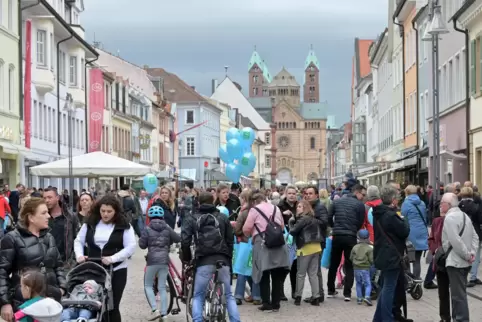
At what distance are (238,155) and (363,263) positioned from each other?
17.9 m

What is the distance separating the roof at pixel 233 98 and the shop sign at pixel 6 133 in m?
135

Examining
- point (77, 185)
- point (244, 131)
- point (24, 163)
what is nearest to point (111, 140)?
point (77, 185)

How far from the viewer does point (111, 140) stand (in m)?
66.8

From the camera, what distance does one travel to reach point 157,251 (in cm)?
1327

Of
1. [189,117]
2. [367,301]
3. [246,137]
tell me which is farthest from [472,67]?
[189,117]

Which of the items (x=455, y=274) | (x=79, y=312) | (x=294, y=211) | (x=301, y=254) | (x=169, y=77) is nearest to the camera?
(x=79, y=312)

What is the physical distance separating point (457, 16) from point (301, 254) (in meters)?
17.9

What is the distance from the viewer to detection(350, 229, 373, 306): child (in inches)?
600

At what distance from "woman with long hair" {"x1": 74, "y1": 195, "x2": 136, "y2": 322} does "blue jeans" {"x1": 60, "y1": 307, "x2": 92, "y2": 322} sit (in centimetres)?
107

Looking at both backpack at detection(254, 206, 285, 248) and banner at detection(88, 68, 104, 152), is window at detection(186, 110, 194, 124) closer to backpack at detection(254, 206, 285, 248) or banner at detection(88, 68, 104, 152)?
banner at detection(88, 68, 104, 152)

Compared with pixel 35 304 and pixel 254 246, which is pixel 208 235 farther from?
pixel 35 304

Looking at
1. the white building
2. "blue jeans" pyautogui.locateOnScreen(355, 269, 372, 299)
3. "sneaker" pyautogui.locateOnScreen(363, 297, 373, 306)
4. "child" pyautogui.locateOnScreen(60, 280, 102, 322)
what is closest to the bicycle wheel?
"blue jeans" pyautogui.locateOnScreen(355, 269, 372, 299)

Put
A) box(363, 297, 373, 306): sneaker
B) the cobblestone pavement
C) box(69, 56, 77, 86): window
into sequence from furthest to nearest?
box(69, 56, 77, 86): window < box(363, 297, 373, 306): sneaker < the cobblestone pavement

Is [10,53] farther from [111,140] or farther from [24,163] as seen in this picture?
[111,140]
